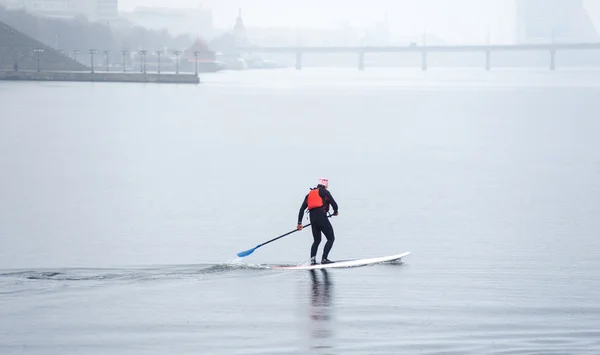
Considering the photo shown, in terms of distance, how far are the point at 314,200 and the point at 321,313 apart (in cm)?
410

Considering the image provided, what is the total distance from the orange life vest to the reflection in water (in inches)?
56.7

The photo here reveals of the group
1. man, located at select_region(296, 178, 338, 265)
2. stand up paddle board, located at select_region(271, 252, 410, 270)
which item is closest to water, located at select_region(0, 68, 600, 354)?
stand up paddle board, located at select_region(271, 252, 410, 270)

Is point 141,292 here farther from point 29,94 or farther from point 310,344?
point 29,94

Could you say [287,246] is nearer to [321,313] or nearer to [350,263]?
[350,263]

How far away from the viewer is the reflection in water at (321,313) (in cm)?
1820

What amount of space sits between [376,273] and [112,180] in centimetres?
2293

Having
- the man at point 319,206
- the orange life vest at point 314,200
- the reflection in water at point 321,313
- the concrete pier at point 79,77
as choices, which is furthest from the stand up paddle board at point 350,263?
the concrete pier at point 79,77

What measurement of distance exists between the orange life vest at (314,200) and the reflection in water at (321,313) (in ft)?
4.72

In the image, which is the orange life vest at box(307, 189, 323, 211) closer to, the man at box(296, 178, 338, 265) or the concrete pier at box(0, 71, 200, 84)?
the man at box(296, 178, 338, 265)

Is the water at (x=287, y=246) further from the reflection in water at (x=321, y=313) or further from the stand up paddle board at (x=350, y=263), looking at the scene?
the stand up paddle board at (x=350, y=263)

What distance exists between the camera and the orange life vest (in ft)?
78.7

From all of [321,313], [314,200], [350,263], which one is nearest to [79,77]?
[350,263]

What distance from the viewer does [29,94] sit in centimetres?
13150

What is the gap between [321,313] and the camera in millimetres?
20375
